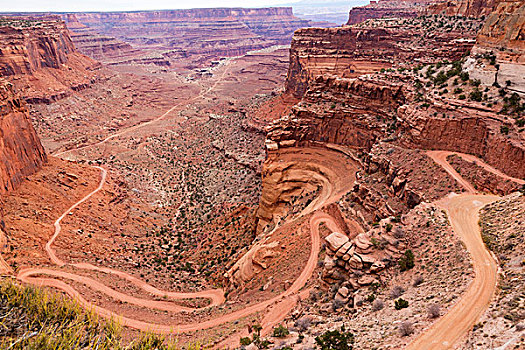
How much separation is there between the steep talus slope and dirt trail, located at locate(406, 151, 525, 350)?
4336 inches

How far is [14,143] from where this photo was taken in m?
45.1

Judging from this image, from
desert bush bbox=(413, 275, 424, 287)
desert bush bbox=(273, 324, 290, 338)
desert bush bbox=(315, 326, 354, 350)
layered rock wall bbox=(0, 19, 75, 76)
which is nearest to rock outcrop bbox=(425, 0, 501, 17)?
desert bush bbox=(413, 275, 424, 287)

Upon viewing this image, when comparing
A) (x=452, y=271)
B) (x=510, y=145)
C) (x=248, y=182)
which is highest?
(x=510, y=145)

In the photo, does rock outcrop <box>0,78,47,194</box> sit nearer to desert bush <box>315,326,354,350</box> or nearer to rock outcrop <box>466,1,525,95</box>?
desert bush <box>315,326,354,350</box>

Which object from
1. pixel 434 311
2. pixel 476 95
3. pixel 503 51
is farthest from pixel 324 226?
pixel 503 51

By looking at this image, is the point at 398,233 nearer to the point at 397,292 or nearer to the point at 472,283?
the point at 397,292

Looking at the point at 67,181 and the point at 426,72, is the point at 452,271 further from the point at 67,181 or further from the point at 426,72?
the point at 67,181

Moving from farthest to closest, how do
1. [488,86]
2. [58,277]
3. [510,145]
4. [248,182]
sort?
[248,182], [488,86], [58,277], [510,145]

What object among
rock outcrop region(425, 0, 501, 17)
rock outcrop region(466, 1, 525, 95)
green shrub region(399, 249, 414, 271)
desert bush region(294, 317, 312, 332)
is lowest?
desert bush region(294, 317, 312, 332)

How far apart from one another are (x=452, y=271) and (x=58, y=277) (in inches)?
1227

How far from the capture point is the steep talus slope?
9438cm

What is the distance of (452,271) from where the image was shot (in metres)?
17.4

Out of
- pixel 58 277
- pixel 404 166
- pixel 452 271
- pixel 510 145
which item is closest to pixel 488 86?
pixel 510 145

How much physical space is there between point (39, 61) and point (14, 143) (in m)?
79.5
